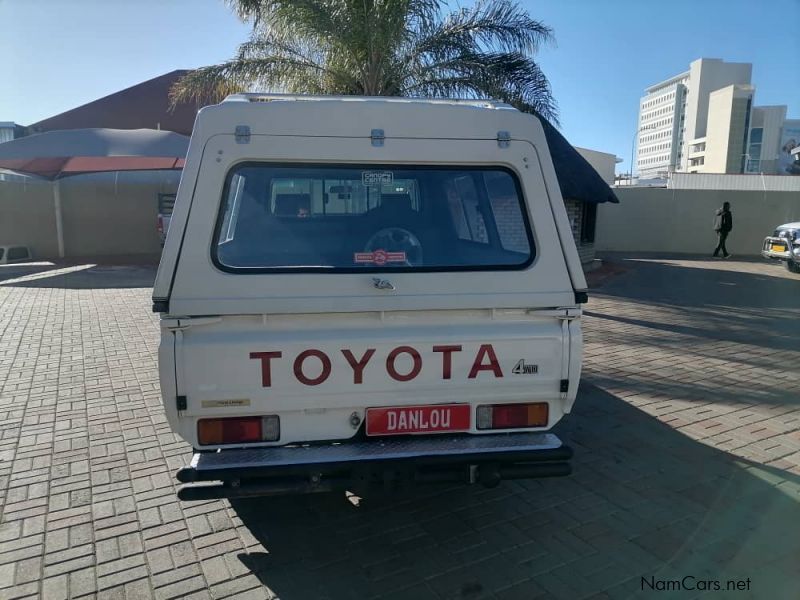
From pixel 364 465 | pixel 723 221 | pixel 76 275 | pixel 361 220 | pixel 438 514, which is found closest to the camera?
pixel 364 465

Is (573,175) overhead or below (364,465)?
overhead

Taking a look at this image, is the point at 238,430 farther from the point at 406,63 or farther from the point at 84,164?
the point at 84,164

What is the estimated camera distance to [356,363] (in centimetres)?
277

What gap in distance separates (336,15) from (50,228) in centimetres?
1168

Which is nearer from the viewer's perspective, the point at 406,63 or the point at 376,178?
the point at 376,178

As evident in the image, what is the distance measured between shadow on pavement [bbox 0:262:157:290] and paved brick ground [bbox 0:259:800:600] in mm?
6865

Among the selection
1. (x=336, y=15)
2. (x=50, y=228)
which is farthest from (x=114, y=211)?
(x=336, y=15)

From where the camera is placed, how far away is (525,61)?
10.3 m

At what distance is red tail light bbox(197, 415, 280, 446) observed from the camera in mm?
2756

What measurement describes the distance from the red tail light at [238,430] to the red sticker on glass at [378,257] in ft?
2.88

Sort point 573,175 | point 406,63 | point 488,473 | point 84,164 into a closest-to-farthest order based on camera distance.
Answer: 1. point 488,473
2. point 406,63
3. point 573,175
4. point 84,164

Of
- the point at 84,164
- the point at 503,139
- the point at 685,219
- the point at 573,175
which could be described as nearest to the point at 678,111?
the point at 685,219

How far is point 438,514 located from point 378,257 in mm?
1580

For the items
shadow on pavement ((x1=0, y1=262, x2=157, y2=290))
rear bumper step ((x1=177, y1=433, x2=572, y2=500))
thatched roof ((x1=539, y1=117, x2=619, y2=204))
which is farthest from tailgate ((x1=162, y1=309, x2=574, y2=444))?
shadow on pavement ((x1=0, y1=262, x2=157, y2=290))
